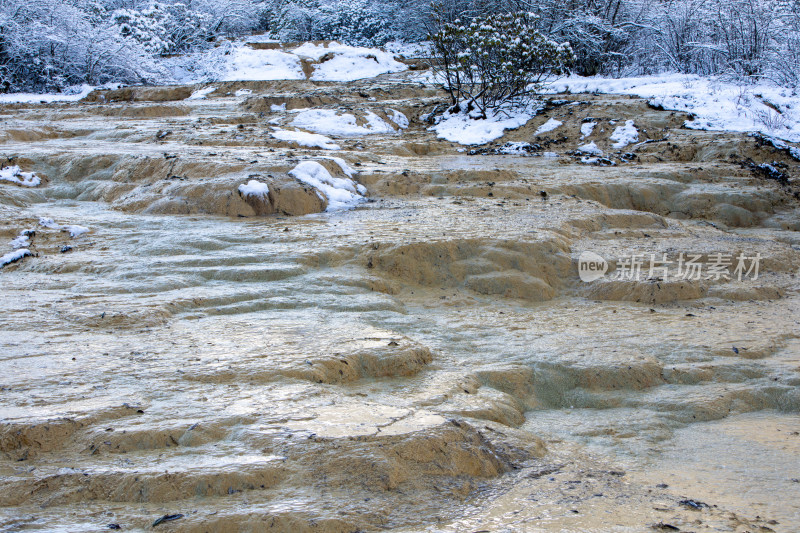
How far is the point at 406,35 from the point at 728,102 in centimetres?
1223

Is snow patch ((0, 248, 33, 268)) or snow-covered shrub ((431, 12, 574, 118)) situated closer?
snow patch ((0, 248, 33, 268))

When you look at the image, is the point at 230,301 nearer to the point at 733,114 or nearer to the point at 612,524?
the point at 612,524

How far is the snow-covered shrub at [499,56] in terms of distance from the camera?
Answer: 10.9 m

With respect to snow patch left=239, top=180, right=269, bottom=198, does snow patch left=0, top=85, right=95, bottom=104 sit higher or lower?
higher

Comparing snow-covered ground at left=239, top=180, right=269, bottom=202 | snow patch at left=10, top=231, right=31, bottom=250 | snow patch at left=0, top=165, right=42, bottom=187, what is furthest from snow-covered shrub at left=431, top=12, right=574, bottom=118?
snow patch at left=10, top=231, right=31, bottom=250

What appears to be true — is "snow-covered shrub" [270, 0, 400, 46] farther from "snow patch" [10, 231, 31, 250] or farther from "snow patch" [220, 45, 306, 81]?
"snow patch" [10, 231, 31, 250]

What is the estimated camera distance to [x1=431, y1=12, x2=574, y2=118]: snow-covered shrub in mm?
Answer: 10891

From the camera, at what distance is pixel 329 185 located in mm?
7008

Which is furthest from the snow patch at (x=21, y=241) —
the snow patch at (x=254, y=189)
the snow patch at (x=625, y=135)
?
the snow patch at (x=625, y=135)

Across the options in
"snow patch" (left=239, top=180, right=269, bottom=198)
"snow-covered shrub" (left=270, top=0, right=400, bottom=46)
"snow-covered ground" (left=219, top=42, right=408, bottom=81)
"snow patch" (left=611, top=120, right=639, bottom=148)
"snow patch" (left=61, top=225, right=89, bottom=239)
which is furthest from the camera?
"snow-covered shrub" (left=270, top=0, right=400, bottom=46)

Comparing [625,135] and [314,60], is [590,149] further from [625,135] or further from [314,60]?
[314,60]

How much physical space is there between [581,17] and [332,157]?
840 cm

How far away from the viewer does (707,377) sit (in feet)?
11.0

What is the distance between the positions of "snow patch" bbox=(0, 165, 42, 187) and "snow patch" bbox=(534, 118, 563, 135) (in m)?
7.18
